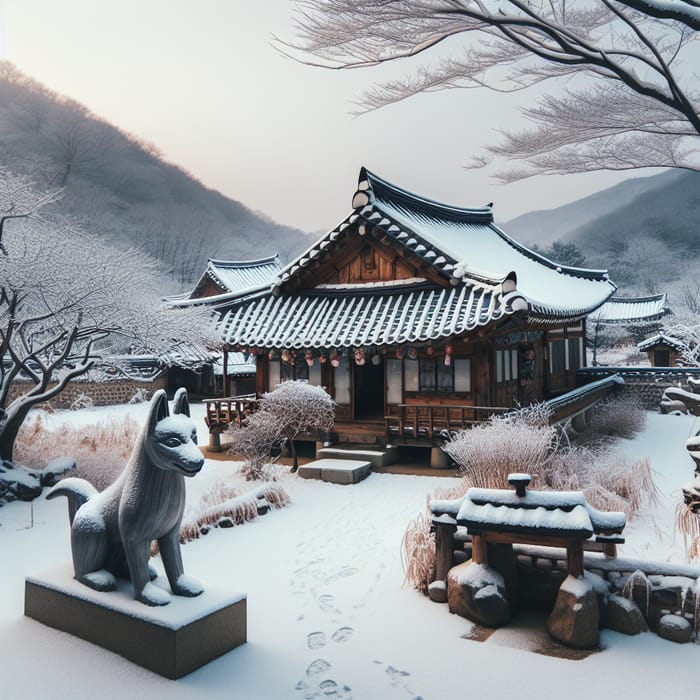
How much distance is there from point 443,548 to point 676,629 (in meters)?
2.22

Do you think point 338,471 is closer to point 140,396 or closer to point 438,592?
point 438,592

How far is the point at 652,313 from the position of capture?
124ft

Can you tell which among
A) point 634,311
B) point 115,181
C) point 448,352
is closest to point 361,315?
point 448,352

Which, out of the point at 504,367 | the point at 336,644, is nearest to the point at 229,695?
the point at 336,644

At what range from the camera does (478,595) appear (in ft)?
18.6

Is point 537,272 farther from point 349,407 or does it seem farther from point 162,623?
point 162,623

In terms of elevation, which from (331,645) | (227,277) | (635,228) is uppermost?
(635,228)

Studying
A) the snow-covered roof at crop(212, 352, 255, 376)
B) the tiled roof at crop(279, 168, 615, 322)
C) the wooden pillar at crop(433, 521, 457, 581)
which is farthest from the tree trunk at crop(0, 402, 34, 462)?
the snow-covered roof at crop(212, 352, 255, 376)

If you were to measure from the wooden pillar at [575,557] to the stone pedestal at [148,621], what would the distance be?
3022mm

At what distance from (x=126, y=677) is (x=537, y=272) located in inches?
725

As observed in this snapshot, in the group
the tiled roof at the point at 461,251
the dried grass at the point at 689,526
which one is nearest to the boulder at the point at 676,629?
the dried grass at the point at 689,526

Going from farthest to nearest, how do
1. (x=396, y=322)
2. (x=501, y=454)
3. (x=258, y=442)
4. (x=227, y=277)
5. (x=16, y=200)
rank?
(x=227, y=277)
(x=396, y=322)
(x=258, y=442)
(x=16, y=200)
(x=501, y=454)

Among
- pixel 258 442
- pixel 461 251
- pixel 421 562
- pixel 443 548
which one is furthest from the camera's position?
pixel 461 251

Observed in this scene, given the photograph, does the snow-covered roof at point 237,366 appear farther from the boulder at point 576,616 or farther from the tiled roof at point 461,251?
the boulder at point 576,616
